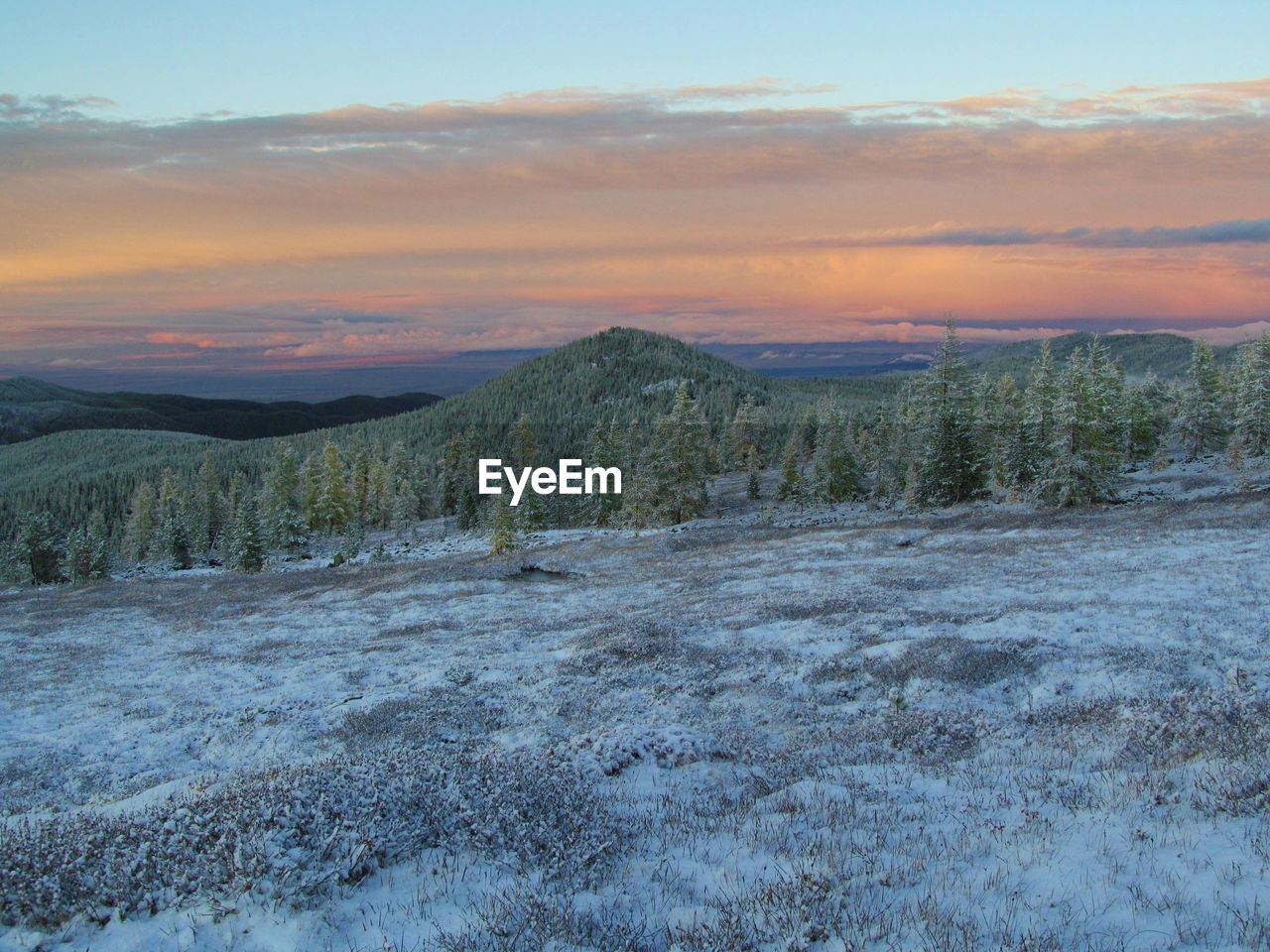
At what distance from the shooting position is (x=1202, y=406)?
6012 centimetres

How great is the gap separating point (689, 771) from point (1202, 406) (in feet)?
232

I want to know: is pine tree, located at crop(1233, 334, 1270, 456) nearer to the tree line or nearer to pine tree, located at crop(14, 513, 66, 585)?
the tree line

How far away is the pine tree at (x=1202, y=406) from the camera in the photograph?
59.6m

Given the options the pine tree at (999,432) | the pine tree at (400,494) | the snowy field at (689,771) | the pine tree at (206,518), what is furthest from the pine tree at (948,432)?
the pine tree at (206,518)

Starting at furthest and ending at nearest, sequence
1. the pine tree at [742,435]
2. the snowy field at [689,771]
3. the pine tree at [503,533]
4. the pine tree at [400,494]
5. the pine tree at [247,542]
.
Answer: the pine tree at [742,435] → the pine tree at [400,494] → the pine tree at [247,542] → the pine tree at [503,533] → the snowy field at [689,771]

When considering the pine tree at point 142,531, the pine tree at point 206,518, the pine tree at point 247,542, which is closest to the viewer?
the pine tree at point 247,542

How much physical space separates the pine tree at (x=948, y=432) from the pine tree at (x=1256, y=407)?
21.8 metres

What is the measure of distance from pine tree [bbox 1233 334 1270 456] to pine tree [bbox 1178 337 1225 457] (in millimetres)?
4514

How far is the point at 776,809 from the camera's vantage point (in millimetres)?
7660

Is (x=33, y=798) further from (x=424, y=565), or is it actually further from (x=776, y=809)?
(x=424, y=565)

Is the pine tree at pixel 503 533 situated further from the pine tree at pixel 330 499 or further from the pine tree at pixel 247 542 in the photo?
the pine tree at pixel 330 499

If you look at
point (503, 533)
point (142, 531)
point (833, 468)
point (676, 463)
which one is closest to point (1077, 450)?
point (833, 468)

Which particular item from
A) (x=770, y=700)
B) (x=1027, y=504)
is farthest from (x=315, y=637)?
(x=1027, y=504)

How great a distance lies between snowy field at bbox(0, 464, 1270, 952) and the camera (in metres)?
5.25
